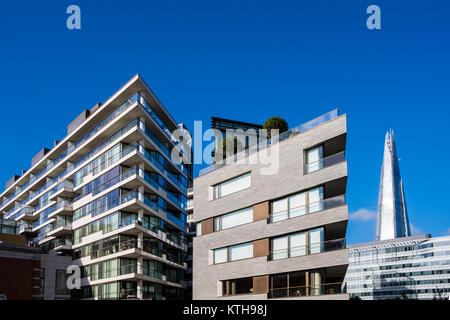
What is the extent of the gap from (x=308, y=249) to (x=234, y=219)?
8086 millimetres

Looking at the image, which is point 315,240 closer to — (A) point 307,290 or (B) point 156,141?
(A) point 307,290

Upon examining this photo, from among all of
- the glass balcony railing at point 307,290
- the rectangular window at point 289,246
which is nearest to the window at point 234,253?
the rectangular window at point 289,246

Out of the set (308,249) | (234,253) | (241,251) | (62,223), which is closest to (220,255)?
(234,253)

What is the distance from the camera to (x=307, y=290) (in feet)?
109

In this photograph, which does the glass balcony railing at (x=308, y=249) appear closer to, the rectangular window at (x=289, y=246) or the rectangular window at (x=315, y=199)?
the rectangular window at (x=289, y=246)

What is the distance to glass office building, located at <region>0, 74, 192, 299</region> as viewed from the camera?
53156 millimetres

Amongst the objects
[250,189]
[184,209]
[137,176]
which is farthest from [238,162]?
[184,209]

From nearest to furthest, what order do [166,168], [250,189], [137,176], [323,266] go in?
[323,266] < [250,189] < [137,176] < [166,168]

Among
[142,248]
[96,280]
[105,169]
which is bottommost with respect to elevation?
[96,280]

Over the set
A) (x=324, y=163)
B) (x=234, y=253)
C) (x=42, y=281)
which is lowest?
(x=42, y=281)

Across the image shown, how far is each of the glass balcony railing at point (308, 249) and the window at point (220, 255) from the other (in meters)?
4.96

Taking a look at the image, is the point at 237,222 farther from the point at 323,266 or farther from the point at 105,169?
the point at 105,169

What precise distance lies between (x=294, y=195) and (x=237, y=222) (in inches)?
238

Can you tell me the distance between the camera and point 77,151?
6419cm
